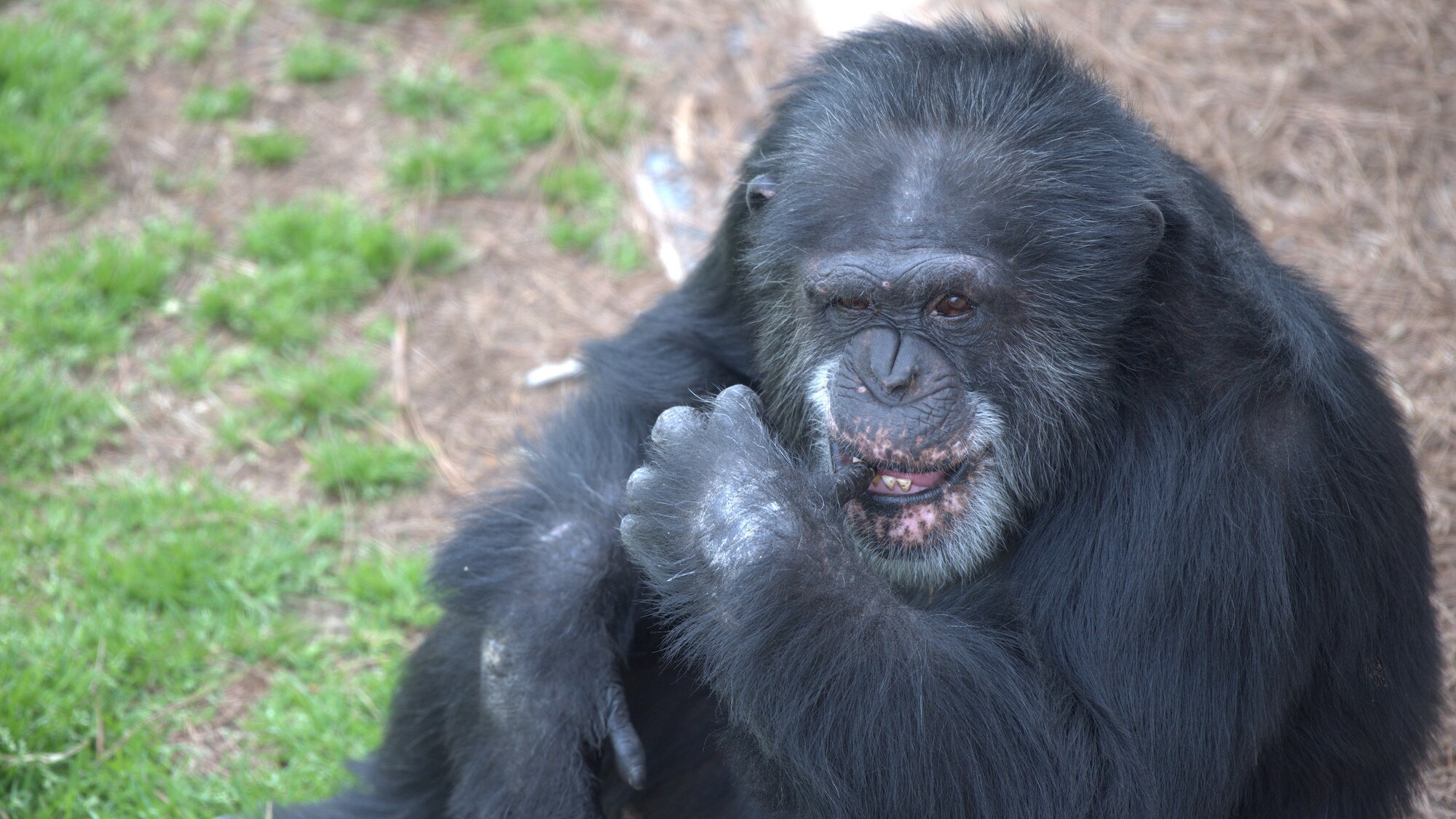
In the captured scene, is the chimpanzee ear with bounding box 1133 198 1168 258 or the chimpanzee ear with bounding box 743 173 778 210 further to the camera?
the chimpanzee ear with bounding box 743 173 778 210

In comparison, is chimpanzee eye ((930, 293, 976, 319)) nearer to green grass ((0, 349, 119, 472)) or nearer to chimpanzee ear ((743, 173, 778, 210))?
chimpanzee ear ((743, 173, 778, 210))

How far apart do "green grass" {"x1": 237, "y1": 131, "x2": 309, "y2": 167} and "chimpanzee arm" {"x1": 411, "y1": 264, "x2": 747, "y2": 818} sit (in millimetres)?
4012

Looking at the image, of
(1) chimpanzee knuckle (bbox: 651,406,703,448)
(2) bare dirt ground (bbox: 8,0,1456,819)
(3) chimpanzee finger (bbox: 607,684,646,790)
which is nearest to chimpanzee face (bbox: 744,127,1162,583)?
(1) chimpanzee knuckle (bbox: 651,406,703,448)

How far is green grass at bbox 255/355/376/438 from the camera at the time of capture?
23.3ft

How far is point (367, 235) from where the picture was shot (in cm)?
786

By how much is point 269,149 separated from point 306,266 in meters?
1.11

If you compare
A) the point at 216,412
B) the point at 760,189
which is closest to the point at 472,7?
the point at 216,412

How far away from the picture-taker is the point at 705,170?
28.6ft

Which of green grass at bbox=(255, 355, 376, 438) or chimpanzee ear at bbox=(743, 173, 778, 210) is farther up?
chimpanzee ear at bbox=(743, 173, 778, 210)

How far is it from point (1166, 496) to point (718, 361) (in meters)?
1.85

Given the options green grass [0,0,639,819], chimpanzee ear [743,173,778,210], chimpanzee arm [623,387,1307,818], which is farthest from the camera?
green grass [0,0,639,819]

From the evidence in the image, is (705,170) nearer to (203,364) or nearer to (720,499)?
(203,364)

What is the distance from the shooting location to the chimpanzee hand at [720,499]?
387cm

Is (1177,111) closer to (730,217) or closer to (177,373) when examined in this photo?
(730,217)
